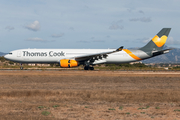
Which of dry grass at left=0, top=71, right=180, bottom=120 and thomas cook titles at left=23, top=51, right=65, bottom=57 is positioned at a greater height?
thomas cook titles at left=23, top=51, right=65, bottom=57

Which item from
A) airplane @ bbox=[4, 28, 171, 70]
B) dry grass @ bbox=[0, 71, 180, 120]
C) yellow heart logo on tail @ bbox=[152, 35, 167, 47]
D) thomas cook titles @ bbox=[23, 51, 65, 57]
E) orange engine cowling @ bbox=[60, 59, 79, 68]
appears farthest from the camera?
yellow heart logo on tail @ bbox=[152, 35, 167, 47]

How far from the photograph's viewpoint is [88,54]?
137 feet

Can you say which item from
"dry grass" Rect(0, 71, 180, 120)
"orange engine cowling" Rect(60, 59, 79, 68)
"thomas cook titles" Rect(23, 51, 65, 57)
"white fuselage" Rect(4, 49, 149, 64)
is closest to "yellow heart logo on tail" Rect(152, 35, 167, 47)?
"white fuselage" Rect(4, 49, 149, 64)

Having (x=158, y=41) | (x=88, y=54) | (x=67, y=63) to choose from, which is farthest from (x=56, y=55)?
(x=158, y=41)

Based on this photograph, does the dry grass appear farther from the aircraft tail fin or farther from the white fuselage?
the aircraft tail fin

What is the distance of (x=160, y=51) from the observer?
40.7 m

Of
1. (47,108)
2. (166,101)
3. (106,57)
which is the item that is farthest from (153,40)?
(47,108)

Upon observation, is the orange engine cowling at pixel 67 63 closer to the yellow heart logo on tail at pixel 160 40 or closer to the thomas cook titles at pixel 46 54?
the thomas cook titles at pixel 46 54

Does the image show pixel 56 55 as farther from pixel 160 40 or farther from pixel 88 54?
pixel 160 40

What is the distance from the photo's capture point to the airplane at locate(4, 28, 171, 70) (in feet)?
133

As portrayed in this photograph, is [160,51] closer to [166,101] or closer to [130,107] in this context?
[166,101]

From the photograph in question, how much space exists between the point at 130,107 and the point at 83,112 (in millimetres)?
2488

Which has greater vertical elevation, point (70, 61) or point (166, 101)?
point (70, 61)

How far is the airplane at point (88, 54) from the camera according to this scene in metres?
40.4
